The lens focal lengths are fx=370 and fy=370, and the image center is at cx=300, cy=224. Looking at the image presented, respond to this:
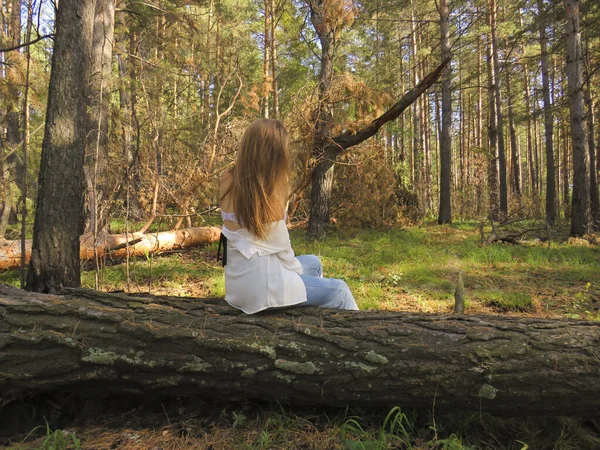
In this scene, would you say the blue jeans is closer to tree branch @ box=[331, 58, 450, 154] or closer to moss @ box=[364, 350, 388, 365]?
moss @ box=[364, 350, 388, 365]

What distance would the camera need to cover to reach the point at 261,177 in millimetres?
2395

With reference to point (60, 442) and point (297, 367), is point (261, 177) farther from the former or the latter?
point (60, 442)

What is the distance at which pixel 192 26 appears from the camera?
9695mm

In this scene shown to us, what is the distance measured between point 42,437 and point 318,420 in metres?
1.52

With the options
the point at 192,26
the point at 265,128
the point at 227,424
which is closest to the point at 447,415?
the point at 227,424

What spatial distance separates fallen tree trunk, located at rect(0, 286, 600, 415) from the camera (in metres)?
2.00

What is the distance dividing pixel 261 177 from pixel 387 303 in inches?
111

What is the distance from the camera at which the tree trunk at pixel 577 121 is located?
8.64m

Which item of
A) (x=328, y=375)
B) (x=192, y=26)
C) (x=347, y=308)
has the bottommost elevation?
(x=328, y=375)

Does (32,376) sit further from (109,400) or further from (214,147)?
(214,147)

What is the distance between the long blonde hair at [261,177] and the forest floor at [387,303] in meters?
1.17

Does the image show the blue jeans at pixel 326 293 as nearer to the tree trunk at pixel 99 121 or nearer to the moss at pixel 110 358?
the moss at pixel 110 358

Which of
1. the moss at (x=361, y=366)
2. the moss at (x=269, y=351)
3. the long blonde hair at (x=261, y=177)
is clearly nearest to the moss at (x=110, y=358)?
the moss at (x=269, y=351)

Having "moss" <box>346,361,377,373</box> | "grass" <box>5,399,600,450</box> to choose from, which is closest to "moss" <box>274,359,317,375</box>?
"moss" <box>346,361,377,373</box>
